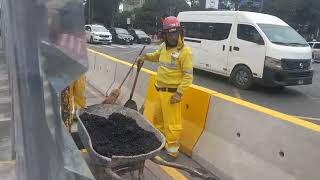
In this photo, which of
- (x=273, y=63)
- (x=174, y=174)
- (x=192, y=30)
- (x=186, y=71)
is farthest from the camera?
(x=192, y=30)

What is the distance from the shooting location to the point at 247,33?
43.2 feet

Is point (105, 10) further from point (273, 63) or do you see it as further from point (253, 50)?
point (273, 63)

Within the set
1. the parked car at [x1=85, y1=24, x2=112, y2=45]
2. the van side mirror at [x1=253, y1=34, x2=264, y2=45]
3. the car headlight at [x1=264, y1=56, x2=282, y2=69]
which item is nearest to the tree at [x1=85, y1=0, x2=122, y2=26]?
the parked car at [x1=85, y1=24, x2=112, y2=45]

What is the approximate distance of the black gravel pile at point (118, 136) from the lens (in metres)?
4.16

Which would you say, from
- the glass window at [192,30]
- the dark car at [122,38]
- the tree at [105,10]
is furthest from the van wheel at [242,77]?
the tree at [105,10]

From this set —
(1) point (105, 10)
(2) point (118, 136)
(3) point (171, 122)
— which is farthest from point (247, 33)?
(1) point (105, 10)

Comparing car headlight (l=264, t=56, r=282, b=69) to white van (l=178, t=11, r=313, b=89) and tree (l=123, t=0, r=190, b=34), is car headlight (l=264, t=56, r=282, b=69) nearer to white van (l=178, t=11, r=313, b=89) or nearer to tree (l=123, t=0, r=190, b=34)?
white van (l=178, t=11, r=313, b=89)

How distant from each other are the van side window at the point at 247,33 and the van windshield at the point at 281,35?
239 millimetres

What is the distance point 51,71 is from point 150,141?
2967 mm

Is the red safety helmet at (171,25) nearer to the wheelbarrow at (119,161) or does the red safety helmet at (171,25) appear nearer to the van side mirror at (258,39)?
the wheelbarrow at (119,161)

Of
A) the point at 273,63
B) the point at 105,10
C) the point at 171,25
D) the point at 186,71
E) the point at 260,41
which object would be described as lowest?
the point at 105,10

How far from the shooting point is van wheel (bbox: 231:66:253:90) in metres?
12.9

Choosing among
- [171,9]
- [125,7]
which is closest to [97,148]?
[171,9]

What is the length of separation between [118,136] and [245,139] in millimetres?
1299
